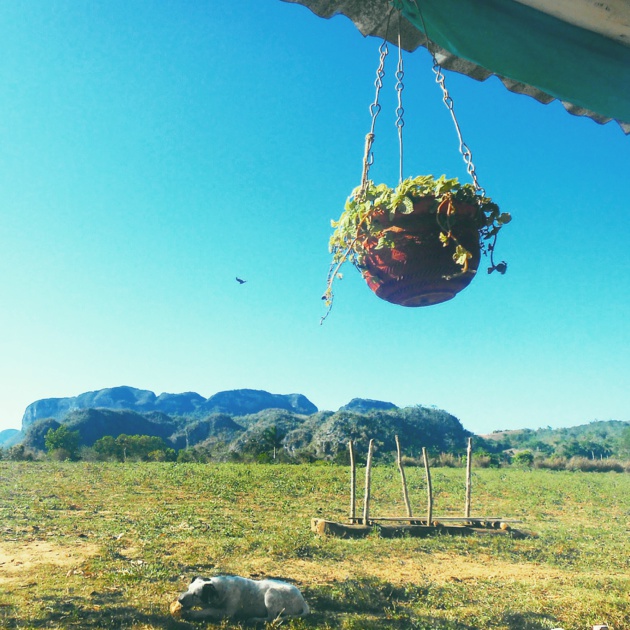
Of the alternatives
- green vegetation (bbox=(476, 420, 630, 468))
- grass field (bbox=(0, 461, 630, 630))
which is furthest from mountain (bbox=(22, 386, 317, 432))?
grass field (bbox=(0, 461, 630, 630))

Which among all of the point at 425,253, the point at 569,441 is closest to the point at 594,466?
the point at 425,253

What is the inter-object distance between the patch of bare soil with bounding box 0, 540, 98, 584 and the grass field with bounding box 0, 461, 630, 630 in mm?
25

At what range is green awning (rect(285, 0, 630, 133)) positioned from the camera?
201 cm

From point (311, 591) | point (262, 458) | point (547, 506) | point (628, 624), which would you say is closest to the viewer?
point (628, 624)

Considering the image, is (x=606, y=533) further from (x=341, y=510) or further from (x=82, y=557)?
(x=82, y=557)

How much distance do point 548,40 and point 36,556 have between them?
813 cm

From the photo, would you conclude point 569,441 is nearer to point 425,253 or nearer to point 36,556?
point 36,556

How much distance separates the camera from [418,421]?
8112cm

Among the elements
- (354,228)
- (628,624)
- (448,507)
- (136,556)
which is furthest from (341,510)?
(354,228)

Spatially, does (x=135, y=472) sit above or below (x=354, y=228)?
below

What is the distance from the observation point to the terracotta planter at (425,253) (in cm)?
226

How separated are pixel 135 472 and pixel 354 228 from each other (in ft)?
62.8

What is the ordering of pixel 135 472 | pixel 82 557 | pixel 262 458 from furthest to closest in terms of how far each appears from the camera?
pixel 262 458
pixel 135 472
pixel 82 557

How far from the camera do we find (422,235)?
7.43ft
